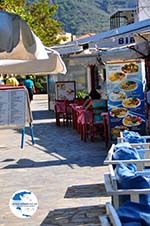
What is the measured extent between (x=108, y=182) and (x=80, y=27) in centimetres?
11347

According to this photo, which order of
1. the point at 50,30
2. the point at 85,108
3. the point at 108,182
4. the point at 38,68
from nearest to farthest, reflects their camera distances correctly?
the point at 108,182, the point at 38,68, the point at 85,108, the point at 50,30

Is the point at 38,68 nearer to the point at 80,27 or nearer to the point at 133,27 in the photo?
the point at 133,27

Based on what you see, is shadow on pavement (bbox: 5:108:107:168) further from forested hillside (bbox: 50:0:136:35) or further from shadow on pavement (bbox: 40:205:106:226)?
forested hillside (bbox: 50:0:136:35)

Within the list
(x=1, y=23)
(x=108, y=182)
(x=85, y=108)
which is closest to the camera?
(x=1, y=23)

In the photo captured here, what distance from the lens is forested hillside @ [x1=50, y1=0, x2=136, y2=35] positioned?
383 ft

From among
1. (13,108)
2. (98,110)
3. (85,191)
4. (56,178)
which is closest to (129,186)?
(85,191)

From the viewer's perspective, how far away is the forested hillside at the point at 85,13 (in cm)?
11675

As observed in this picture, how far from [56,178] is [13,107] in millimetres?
2044

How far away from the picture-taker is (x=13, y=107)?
10.8 meters

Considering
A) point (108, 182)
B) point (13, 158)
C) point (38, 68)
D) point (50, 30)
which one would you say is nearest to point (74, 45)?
point (13, 158)

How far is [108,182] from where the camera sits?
6.09m

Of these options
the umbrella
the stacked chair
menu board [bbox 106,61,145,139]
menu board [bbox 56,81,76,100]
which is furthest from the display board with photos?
menu board [bbox 56,81,76,100]

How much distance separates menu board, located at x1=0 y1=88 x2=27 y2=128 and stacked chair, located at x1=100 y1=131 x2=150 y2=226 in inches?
154

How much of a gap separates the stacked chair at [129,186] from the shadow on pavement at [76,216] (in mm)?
612
